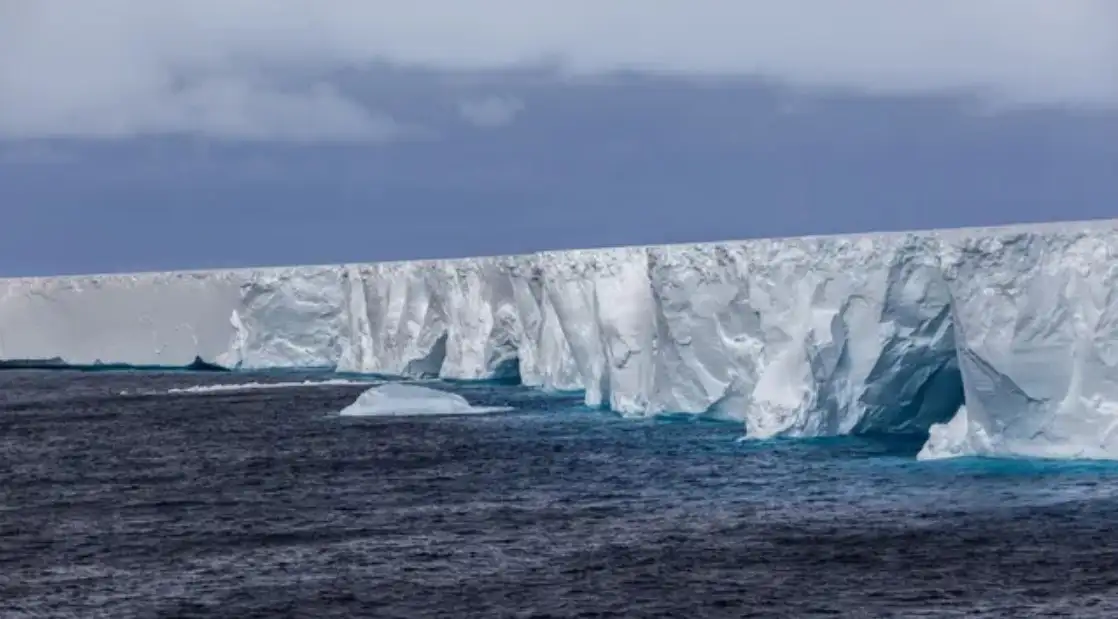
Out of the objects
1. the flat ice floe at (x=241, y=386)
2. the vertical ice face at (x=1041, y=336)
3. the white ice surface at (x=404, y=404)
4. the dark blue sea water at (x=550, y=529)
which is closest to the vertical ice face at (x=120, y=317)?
the flat ice floe at (x=241, y=386)

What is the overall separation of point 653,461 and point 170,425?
49.8 ft

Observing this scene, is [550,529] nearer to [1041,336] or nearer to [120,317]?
[1041,336]

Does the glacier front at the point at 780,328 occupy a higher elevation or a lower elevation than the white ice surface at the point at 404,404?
higher

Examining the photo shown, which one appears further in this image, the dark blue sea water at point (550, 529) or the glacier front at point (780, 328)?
the glacier front at point (780, 328)

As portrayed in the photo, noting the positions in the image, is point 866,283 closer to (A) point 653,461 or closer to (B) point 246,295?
(A) point 653,461

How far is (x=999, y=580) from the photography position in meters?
15.7

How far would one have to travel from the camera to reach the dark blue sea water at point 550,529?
1553cm

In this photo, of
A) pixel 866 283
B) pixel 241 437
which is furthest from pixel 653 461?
pixel 241 437

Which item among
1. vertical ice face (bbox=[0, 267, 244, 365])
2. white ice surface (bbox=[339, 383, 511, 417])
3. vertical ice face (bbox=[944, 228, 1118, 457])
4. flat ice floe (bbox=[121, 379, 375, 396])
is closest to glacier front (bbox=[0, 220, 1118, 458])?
vertical ice face (bbox=[944, 228, 1118, 457])

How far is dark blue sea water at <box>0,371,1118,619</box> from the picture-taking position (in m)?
15.5

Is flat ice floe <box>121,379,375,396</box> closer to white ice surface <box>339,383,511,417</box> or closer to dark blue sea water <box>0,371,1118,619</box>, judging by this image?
white ice surface <box>339,383,511,417</box>

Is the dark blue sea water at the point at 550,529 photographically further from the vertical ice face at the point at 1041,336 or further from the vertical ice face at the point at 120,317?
the vertical ice face at the point at 120,317

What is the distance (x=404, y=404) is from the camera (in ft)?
126

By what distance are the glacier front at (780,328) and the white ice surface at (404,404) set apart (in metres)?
3.18
